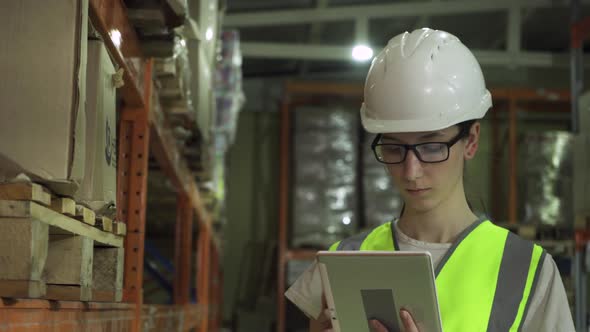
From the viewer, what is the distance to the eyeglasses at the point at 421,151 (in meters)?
2.77

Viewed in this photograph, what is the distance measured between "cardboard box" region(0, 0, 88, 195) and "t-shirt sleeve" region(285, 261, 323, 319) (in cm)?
85

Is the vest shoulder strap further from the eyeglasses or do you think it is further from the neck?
the eyeglasses

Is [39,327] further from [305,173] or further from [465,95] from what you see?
[305,173]

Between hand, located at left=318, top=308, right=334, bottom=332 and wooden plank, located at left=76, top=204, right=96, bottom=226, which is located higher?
wooden plank, located at left=76, top=204, right=96, bottom=226

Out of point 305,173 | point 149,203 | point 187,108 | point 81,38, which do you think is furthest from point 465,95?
point 305,173

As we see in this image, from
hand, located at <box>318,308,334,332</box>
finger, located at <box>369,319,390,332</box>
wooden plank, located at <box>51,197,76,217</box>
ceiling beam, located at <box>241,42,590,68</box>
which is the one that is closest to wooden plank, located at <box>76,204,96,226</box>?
wooden plank, located at <box>51,197,76,217</box>

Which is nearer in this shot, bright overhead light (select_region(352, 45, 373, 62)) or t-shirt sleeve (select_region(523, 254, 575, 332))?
t-shirt sleeve (select_region(523, 254, 575, 332))

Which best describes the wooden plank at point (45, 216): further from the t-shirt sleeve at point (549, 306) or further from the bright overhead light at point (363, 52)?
the bright overhead light at point (363, 52)

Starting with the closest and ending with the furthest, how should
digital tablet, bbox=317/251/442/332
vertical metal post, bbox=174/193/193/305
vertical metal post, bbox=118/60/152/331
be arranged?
digital tablet, bbox=317/251/442/332
vertical metal post, bbox=118/60/152/331
vertical metal post, bbox=174/193/193/305

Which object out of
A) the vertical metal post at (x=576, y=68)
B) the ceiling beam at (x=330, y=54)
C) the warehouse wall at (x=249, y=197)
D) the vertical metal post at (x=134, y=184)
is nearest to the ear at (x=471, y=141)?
the vertical metal post at (x=134, y=184)

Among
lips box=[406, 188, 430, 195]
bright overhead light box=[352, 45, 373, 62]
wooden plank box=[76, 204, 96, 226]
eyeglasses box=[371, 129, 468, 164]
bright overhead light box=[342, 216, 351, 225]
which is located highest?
bright overhead light box=[352, 45, 373, 62]

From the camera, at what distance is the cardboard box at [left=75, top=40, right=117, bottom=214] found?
9.55 ft

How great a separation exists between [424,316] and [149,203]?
5390 mm

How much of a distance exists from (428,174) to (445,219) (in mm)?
170
